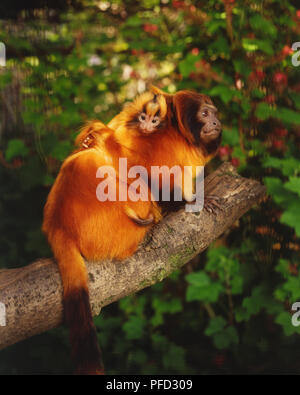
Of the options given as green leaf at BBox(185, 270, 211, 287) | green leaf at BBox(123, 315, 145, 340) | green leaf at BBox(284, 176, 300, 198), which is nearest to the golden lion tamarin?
green leaf at BBox(284, 176, 300, 198)

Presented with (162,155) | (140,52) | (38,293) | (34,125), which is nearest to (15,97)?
(34,125)

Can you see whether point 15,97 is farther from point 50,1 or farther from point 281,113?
point 281,113

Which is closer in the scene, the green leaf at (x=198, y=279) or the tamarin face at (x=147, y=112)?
the tamarin face at (x=147, y=112)

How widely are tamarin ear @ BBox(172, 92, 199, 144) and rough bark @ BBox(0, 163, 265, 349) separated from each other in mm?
217

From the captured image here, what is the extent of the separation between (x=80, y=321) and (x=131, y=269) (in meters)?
0.17

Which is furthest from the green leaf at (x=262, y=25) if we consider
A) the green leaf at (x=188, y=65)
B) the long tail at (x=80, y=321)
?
the long tail at (x=80, y=321)

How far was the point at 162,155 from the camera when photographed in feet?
3.21

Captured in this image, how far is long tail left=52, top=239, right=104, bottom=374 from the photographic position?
0.85 m

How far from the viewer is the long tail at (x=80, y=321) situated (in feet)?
2.80

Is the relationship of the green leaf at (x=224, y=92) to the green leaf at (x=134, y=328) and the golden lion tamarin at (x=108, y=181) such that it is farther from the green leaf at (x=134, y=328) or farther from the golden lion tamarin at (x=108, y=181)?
the green leaf at (x=134, y=328)

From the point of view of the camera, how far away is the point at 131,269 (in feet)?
3.15

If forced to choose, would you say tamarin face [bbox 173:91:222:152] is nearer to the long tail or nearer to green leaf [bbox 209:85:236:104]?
green leaf [bbox 209:85:236:104]
